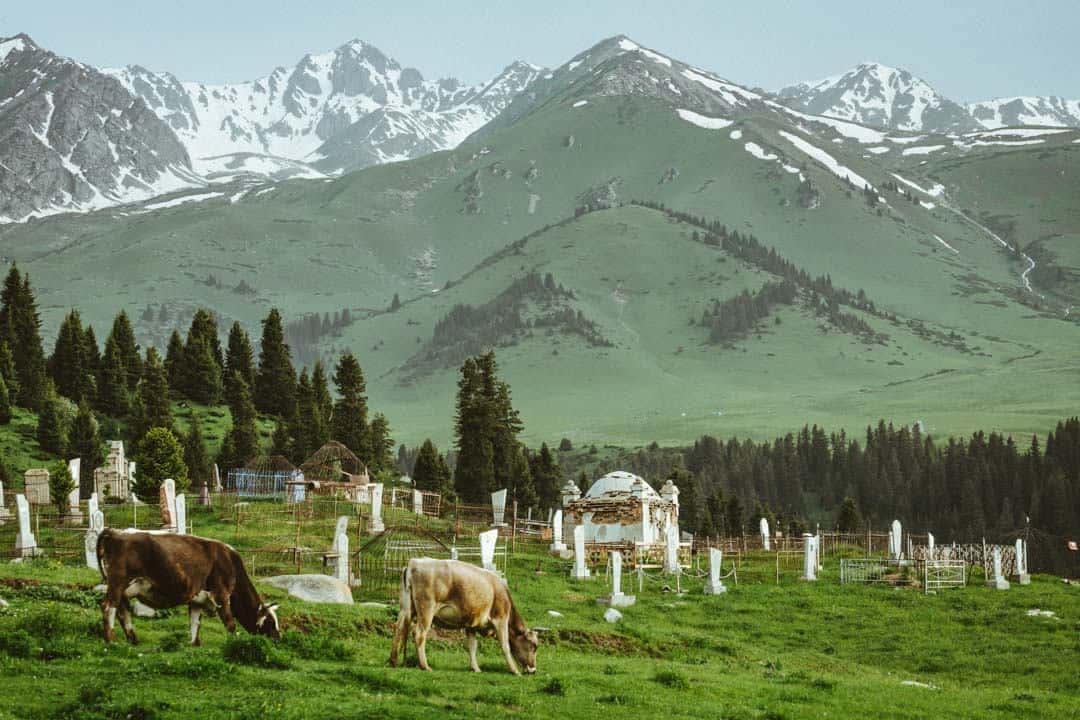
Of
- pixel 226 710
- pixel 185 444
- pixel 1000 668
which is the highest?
pixel 185 444

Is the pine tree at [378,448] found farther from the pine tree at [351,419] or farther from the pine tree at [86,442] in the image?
the pine tree at [86,442]

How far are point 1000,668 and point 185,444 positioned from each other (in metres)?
63.1

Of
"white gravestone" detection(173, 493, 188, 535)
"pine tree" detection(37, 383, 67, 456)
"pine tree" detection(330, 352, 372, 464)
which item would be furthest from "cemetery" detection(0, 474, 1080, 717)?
"pine tree" detection(330, 352, 372, 464)

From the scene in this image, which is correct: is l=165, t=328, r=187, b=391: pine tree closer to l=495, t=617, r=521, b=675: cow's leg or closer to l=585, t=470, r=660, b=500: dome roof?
l=585, t=470, r=660, b=500: dome roof

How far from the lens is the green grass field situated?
66.3 ft

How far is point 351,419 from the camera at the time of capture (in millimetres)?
99312

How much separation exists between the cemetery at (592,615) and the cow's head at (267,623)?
71 cm

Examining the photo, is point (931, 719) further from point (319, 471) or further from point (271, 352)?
point (271, 352)

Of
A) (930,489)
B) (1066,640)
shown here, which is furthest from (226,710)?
(930,489)

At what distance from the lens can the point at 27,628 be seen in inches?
904

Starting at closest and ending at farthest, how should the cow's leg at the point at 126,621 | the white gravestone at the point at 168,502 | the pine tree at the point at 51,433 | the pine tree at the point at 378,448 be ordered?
the cow's leg at the point at 126,621, the white gravestone at the point at 168,502, the pine tree at the point at 51,433, the pine tree at the point at 378,448

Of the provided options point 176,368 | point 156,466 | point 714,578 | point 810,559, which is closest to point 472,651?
point 714,578

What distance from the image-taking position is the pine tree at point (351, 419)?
322 feet

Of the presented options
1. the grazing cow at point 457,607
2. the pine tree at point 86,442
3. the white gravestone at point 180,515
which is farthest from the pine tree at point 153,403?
the grazing cow at point 457,607
